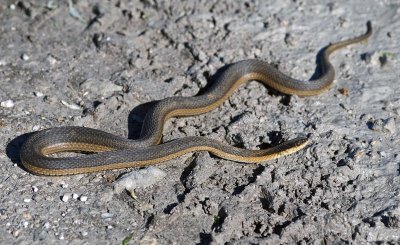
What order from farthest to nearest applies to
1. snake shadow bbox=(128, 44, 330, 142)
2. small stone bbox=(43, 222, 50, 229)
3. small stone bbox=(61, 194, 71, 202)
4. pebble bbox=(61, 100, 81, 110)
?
pebble bbox=(61, 100, 81, 110) < snake shadow bbox=(128, 44, 330, 142) < small stone bbox=(61, 194, 71, 202) < small stone bbox=(43, 222, 50, 229)

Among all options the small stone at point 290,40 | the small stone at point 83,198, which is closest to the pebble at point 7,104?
the small stone at point 83,198

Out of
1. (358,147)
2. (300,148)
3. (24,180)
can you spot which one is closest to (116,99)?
(24,180)

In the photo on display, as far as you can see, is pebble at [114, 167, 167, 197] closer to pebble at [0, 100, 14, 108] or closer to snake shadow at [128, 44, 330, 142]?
snake shadow at [128, 44, 330, 142]

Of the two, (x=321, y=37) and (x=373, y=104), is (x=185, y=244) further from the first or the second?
(x=321, y=37)

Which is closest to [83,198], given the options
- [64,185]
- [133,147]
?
[64,185]

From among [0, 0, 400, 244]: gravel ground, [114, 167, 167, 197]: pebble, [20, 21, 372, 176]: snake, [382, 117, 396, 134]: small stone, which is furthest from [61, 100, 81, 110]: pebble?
[382, 117, 396, 134]: small stone
